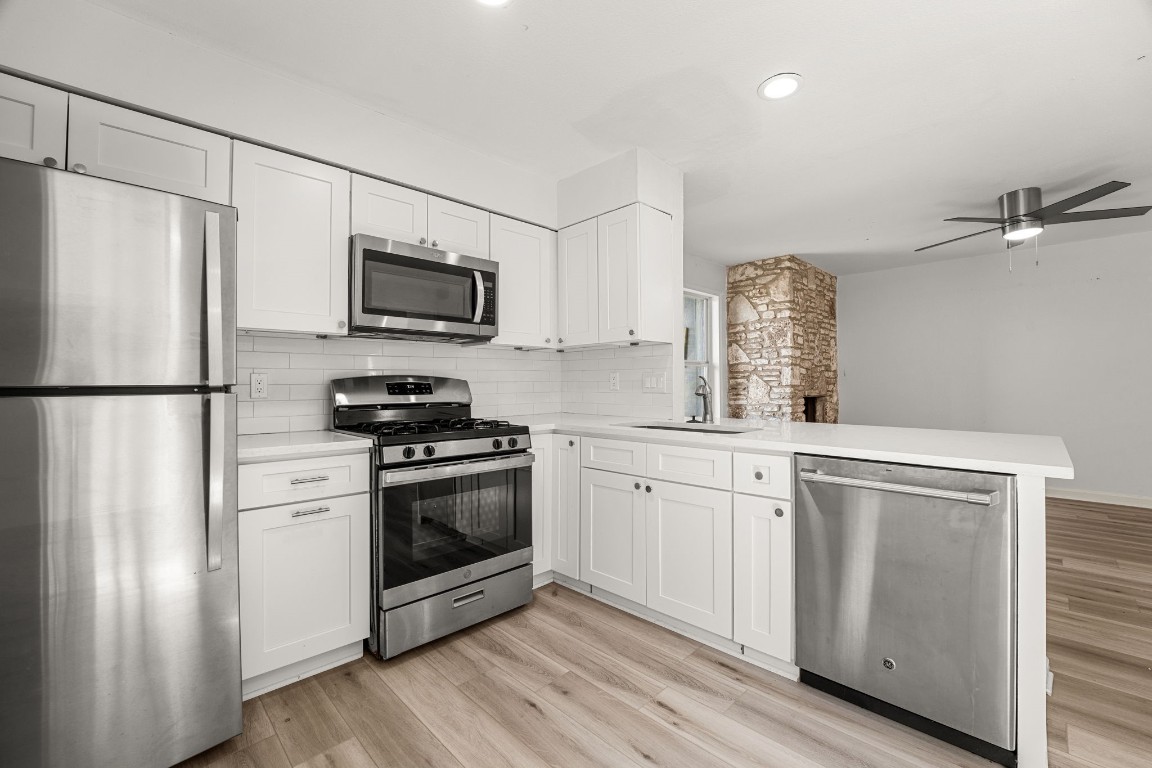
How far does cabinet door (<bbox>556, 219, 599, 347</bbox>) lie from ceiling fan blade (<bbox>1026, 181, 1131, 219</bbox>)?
9.21 feet

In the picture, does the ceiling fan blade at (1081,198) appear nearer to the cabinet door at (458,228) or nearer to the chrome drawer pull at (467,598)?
the cabinet door at (458,228)

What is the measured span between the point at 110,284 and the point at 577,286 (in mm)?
2290

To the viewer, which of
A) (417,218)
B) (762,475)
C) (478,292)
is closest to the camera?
(762,475)

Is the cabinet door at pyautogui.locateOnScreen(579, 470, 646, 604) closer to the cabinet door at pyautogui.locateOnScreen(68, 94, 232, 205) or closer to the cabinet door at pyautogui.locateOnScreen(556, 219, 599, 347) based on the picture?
the cabinet door at pyautogui.locateOnScreen(556, 219, 599, 347)

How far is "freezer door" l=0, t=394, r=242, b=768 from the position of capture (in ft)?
4.23

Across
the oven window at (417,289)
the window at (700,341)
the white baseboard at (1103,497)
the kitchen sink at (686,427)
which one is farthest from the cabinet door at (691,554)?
the white baseboard at (1103,497)

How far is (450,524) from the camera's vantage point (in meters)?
2.34

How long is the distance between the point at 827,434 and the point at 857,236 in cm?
353

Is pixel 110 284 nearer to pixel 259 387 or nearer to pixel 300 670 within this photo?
pixel 259 387

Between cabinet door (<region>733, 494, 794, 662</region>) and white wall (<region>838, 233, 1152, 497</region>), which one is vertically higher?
white wall (<region>838, 233, 1152, 497</region>)

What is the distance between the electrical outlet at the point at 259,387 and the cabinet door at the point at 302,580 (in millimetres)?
718

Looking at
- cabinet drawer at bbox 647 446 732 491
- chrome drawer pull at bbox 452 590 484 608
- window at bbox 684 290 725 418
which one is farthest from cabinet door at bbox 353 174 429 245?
window at bbox 684 290 725 418

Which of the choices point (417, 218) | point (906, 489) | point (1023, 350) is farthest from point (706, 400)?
point (1023, 350)

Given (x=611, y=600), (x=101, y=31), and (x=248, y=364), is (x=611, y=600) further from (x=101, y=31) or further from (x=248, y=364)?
(x=101, y=31)
